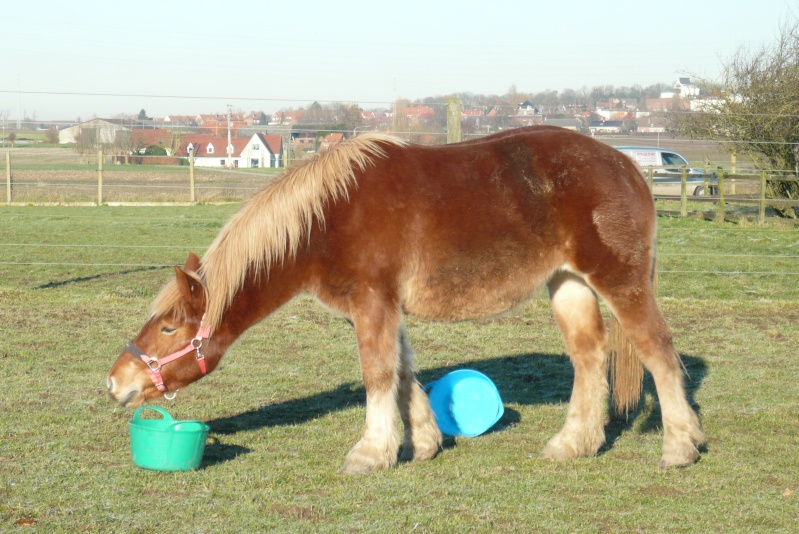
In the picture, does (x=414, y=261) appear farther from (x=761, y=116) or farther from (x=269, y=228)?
(x=761, y=116)

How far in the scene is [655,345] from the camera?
4125 mm

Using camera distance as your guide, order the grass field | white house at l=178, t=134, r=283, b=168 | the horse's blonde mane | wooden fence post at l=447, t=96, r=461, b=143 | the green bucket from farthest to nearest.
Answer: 1. white house at l=178, t=134, r=283, b=168
2. wooden fence post at l=447, t=96, r=461, b=143
3. the horse's blonde mane
4. the green bucket
5. the grass field

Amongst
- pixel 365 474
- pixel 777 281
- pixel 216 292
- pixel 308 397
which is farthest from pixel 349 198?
pixel 777 281

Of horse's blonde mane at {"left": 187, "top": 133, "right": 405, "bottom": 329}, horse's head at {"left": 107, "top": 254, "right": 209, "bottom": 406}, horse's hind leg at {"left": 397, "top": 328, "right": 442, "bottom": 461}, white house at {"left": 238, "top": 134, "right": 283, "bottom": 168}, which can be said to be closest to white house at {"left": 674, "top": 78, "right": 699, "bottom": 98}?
white house at {"left": 238, "top": 134, "right": 283, "bottom": 168}

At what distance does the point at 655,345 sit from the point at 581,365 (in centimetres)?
46

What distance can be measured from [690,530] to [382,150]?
225 centimetres

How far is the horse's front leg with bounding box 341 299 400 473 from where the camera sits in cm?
391

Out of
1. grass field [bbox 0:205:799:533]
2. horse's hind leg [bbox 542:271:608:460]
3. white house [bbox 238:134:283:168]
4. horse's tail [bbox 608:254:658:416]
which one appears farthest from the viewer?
white house [bbox 238:134:283:168]

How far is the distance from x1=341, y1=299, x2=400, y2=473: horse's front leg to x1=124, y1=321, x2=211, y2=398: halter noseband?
0.73 metres

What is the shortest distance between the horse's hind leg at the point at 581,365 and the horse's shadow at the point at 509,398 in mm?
208

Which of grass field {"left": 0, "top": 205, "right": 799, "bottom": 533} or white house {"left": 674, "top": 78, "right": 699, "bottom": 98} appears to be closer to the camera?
grass field {"left": 0, "top": 205, "right": 799, "bottom": 533}

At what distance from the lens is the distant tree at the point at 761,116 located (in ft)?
57.9

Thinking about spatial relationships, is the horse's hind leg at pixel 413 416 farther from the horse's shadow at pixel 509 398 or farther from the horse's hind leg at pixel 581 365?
the horse's hind leg at pixel 581 365

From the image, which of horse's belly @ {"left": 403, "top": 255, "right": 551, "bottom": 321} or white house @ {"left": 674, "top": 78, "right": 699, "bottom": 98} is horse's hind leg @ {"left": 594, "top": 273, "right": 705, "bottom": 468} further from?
white house @ {"left": 674, "top": 78, "right": 699, "bottom": 98}
